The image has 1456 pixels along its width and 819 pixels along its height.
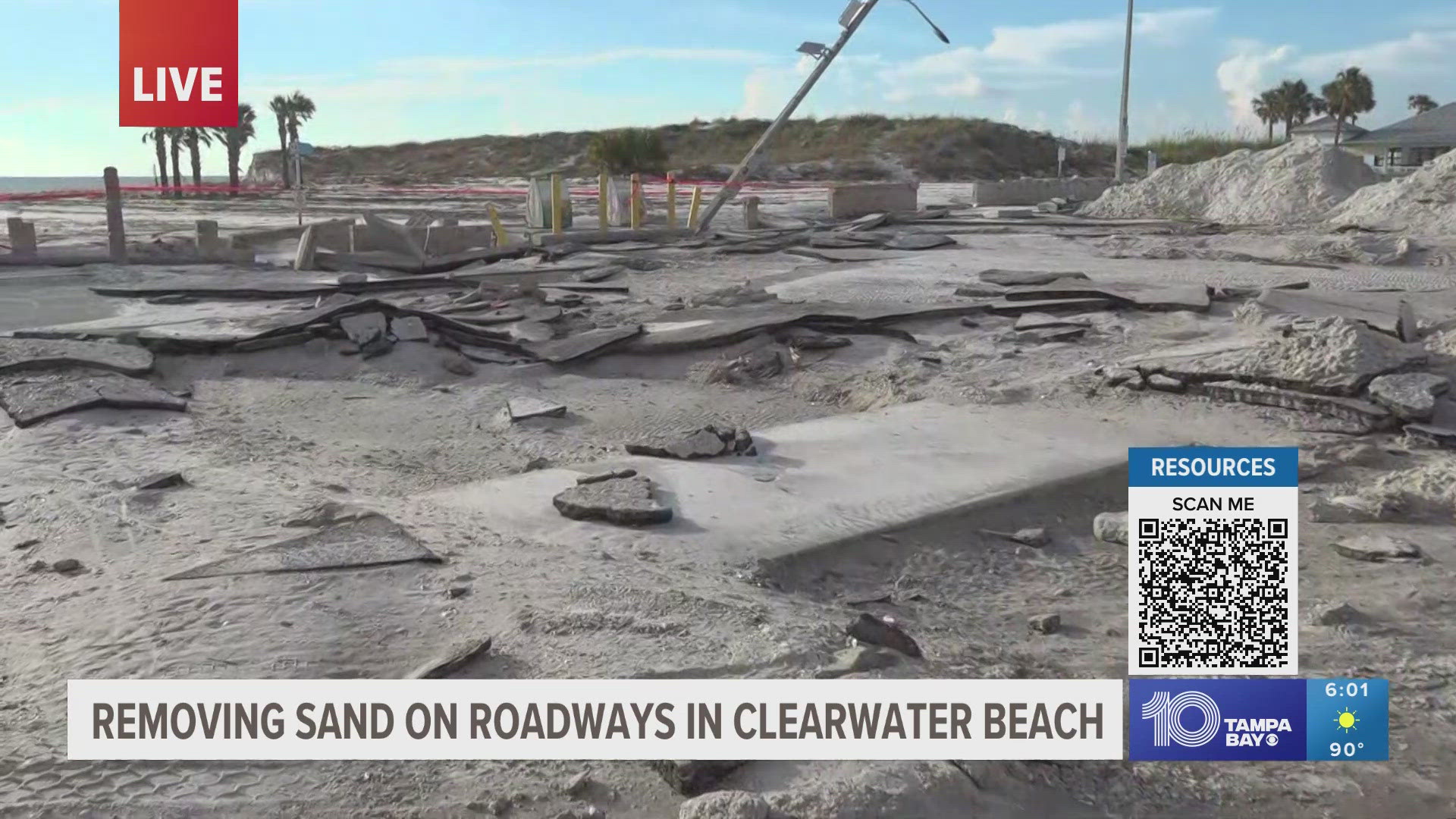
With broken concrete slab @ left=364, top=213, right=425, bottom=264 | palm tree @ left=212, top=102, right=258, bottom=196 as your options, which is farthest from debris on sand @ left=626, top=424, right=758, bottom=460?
palm tree @ left=212, top=102, right=258, bottom=196

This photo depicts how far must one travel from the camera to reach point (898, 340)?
33.4 ft

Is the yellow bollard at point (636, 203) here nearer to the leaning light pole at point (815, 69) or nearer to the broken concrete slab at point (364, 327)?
the leaning light pole at point (815, 69)

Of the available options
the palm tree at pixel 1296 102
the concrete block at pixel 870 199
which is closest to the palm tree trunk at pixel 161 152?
the concrete block at pixel 870 199

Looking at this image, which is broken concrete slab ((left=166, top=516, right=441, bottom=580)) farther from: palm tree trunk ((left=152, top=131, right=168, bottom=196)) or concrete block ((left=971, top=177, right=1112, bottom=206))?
palm tree trunk ((left=152, top=131, right=168, bottom=196))

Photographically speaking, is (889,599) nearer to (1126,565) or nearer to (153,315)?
(1126,565)

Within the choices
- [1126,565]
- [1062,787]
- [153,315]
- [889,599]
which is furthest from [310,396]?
[1062,787]

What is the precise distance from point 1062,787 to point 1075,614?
1.62 meters

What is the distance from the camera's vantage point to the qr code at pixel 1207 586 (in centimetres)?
371

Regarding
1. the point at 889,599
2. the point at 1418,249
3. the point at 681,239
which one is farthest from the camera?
the point at 681,239

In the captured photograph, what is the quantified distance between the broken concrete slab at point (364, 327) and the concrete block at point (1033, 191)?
23.9 m

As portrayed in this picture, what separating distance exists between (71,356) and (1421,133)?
188 ft

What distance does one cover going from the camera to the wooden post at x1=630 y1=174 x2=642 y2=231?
21562 millimetres

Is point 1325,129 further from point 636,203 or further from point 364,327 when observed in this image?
point 364,327

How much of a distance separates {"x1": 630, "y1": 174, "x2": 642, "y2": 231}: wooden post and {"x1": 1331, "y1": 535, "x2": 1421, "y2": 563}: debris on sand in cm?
1703
